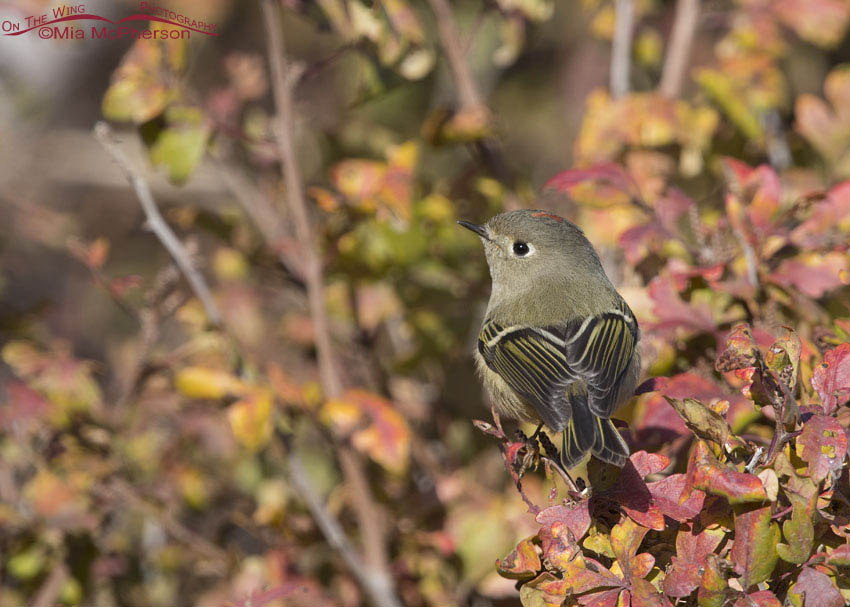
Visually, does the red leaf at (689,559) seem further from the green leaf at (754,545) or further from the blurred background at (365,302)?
the blurred background at (365,302)

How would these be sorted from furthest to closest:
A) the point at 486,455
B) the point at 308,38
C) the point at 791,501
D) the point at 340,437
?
1. the point at 308,38
2. the point at 486,455
3. the point at 340,437
4. the point at 791,501

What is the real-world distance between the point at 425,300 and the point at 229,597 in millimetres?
1059

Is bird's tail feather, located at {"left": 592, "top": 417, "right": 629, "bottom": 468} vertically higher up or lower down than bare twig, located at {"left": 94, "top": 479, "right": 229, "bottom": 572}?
higher up

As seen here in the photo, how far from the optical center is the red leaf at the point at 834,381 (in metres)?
1.23

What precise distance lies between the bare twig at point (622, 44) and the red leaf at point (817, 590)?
6.50 feet

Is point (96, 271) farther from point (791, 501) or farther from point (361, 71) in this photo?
point (791, 501)

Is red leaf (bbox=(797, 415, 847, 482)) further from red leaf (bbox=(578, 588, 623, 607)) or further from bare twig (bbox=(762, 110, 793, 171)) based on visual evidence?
bare twig (bbox=(762, 110, 793, 171))

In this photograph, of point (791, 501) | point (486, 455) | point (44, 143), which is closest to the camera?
point (791, 501)

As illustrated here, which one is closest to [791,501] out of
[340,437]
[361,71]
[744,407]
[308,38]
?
[744,407]

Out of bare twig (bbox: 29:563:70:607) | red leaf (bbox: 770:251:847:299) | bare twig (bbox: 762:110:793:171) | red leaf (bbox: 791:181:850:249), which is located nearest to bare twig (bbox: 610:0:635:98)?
bare twig (bbox: 762:110:793:171)

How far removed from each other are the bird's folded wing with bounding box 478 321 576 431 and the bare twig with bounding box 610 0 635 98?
43.3 inches

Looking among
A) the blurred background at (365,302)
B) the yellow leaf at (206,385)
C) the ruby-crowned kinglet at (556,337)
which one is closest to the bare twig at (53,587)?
the blurred background at (365,302)

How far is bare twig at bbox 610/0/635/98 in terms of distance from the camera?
9.13 ft

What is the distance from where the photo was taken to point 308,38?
567 centimetres
